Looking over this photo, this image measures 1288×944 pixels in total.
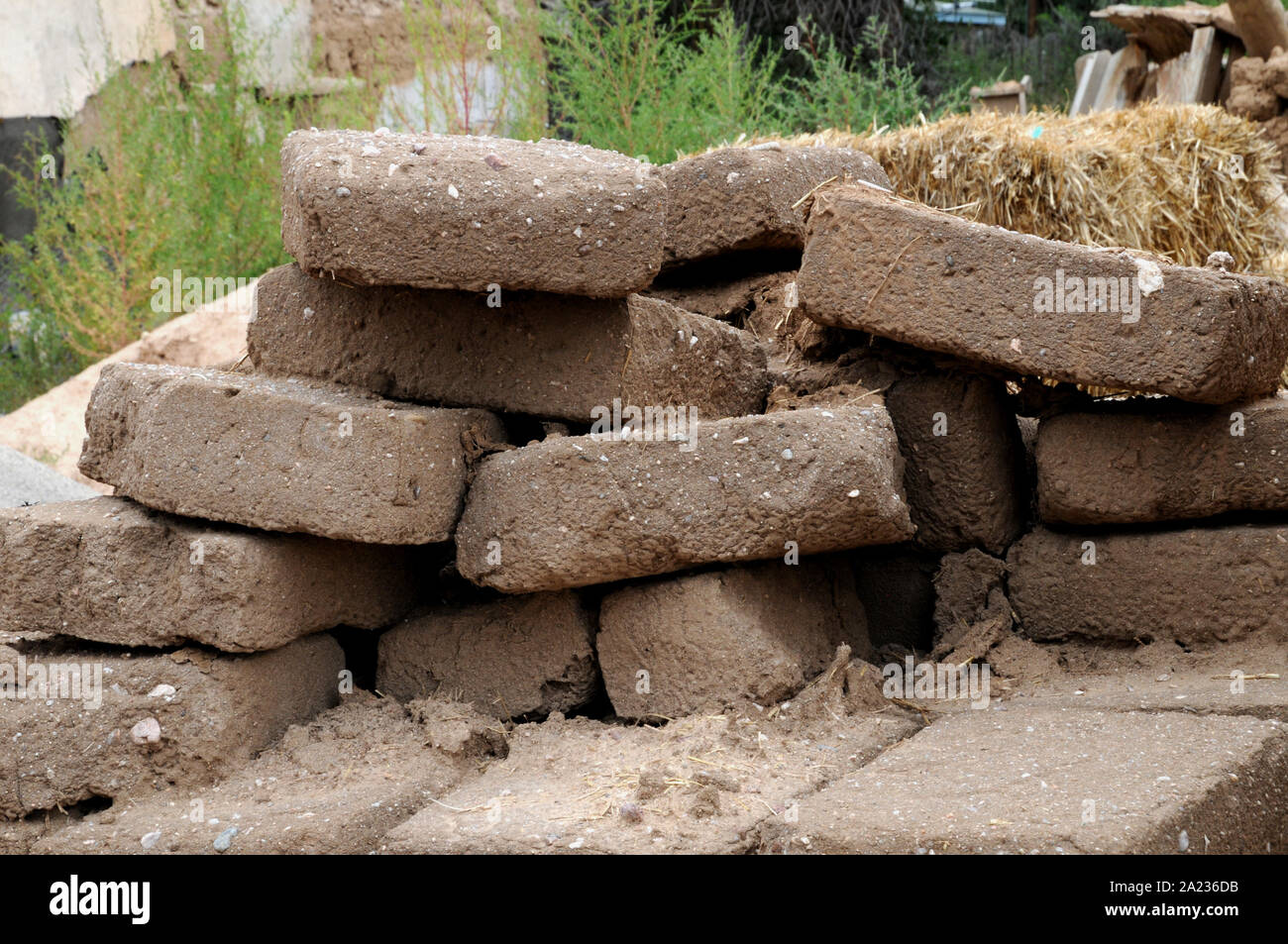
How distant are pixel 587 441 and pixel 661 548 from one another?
303 mm

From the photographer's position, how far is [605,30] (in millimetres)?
10352

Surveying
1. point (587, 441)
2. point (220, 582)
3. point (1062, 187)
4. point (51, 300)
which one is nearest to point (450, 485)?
point (587, 441)

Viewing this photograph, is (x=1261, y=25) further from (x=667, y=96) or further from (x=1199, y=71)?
(x=667, y=96)

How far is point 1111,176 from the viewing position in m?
5.64

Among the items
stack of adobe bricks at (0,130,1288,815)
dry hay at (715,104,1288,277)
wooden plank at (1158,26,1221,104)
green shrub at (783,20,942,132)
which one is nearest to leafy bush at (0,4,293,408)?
green shrub at (783,20,942,132)

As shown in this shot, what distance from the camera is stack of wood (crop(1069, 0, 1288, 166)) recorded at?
7418 mm

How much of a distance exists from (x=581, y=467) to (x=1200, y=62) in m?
6.72

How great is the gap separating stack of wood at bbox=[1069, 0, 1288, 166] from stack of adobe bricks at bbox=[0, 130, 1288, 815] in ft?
13.7

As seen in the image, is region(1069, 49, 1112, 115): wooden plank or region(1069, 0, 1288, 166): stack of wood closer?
region(1069, 0, 1288, 166): stack of wood

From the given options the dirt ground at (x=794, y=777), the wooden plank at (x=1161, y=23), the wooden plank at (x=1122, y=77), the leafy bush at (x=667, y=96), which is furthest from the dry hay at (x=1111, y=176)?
the wooden plank at (x=1122, y=77)

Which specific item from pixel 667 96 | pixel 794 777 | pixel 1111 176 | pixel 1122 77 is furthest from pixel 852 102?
pixel 794 777

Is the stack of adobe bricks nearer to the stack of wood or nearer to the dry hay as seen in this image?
the dry hay

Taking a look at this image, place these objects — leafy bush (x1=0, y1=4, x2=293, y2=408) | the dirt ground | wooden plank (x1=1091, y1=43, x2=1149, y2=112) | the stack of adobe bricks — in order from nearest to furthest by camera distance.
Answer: the dirt ground, the stack of adobe bricks, leafy bush (x1=0, y1=4, x2=293, y2=408), wooden plank (x1=1091, y1=43, x2=1149, y2=112)

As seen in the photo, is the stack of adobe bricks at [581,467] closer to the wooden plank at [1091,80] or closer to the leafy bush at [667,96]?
the leafy bush at [667,96]
